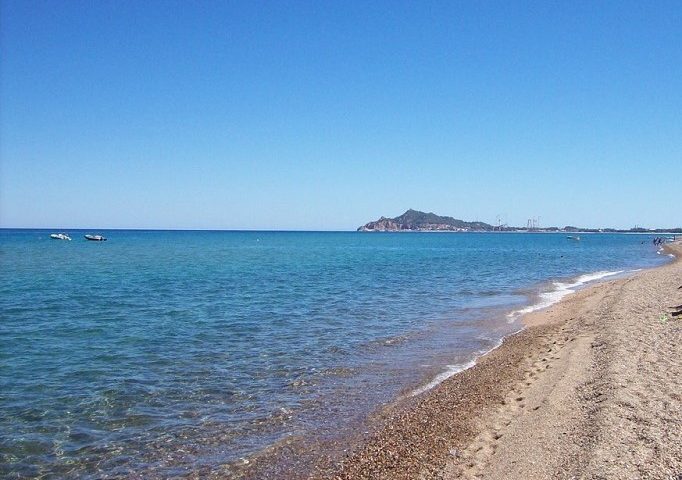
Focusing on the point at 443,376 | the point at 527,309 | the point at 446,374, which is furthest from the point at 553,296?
the point at 443,376

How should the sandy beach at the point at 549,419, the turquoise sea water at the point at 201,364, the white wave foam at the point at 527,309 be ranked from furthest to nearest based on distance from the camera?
the white wave foam at the point at 527,309 < the turquoise sea water at the point at 201,364 < the sandy beach at the point at 549,419

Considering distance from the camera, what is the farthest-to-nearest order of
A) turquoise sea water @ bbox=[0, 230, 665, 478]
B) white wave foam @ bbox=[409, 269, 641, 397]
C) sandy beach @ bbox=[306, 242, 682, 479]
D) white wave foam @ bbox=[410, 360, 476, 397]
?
white wave foam @ bbox=[409, 269, 641, 397] < white wave foam @ bbox=[410, 360, 476, 397] < turquoise sea water @ bbox=[0, 230, 665, 478] < sandy beach @ bbox=[306, 242, 682, 479]

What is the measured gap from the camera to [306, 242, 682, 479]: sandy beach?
8000 millimetres

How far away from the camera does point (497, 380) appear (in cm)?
1384

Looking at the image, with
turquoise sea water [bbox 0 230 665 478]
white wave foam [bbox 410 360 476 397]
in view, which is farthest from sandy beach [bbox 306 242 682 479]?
turquoise sea water [bbox 0 230 665 478]

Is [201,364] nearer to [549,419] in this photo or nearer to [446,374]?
[446,374]

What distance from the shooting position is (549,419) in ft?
32.7

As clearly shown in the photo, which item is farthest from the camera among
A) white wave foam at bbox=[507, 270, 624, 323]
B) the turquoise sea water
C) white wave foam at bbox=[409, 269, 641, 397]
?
white wave foam at bbox=[507, 270, 624, 323]

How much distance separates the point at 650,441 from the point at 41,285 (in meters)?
40.4

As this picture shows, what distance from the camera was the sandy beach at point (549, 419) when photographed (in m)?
8.00

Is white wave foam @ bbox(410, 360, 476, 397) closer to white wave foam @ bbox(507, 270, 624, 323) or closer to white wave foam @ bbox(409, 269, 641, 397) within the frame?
white wave foam @ bbox(409, 269, 641, 397)

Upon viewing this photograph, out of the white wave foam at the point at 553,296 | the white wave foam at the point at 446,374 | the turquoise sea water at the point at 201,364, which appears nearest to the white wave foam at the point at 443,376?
the white wave foam at the point at 446,374

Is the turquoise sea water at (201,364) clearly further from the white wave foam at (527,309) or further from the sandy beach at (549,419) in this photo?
the sandy beach at (549,419)

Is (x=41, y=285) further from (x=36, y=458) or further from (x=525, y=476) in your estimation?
(x=525, y=476)
